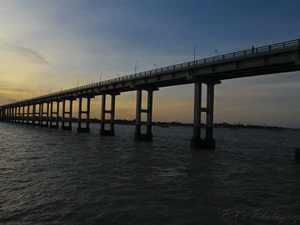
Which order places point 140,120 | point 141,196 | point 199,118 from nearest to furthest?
1. point 141,196
2. point 199,118
3. point 140,120

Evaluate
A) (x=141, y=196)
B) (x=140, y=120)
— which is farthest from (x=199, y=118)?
(x=141, y=196)

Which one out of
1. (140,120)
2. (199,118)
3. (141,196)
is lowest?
(141,196)

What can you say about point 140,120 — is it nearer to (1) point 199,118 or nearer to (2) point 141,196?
(1) point 199,118

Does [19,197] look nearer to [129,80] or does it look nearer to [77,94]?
[129,80]

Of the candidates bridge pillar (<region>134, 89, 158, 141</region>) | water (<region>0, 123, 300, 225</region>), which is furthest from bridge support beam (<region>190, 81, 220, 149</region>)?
water (<region>0, 123, 300, 225</region>)

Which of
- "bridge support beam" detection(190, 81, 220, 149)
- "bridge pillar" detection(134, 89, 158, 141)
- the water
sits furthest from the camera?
"bridge pillar" detection(134, 89, 158, 141)

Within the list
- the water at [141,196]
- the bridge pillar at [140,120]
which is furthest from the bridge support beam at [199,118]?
the water at [141,196]

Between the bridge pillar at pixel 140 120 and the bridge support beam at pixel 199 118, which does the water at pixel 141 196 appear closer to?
the bridge support beam at pixel 199 118

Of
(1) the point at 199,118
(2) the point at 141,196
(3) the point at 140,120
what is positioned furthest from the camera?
(3) the point at 140,120

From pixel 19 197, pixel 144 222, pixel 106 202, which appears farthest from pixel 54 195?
pixel 144 222

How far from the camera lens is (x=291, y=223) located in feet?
34.2

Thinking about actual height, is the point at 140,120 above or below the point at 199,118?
below

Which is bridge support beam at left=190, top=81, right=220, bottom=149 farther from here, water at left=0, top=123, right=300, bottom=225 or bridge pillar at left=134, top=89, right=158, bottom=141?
water at left=0, top=123, right=300, bottom=225

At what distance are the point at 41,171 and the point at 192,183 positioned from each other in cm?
1155
